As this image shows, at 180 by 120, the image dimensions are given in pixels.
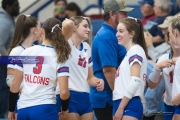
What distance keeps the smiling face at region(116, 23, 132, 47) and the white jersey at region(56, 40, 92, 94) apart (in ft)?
1.34

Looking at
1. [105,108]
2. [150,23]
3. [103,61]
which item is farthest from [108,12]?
[150,23]

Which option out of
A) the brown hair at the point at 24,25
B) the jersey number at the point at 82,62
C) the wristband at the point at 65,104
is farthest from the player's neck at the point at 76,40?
the wristband at the point at 65,104

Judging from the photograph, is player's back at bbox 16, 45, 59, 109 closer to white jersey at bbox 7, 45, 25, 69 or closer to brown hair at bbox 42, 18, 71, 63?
brown hair at bbox 42, 18, 71, 63

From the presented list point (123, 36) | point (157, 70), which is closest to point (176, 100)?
point (157, 70)

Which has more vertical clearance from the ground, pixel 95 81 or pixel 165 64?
pixel 165 64

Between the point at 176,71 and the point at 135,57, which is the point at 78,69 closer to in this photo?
the point at 135,57

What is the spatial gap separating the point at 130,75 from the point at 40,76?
913 mm

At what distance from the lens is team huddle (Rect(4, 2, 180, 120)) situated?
5.77 meters

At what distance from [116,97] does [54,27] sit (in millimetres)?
986

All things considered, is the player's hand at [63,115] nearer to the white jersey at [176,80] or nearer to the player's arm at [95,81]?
the player's arm at [95,81]

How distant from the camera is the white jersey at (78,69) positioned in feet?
20.5

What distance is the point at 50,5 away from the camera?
12.4 m

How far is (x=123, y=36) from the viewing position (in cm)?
624

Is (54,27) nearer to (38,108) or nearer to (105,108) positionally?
(38,108)
